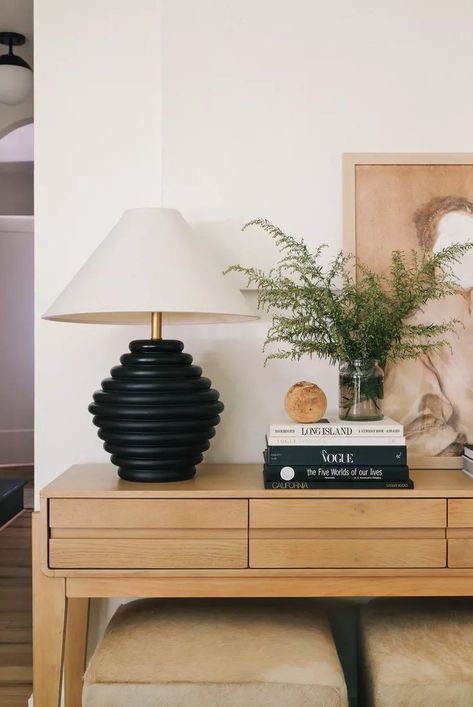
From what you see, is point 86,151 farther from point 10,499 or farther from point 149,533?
point 10,499

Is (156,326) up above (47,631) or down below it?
above

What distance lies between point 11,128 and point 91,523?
9.55ft

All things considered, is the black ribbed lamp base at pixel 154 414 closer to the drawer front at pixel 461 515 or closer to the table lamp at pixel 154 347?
the table lamp at pixel 154 347

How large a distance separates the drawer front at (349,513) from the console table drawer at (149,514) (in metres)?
0.06

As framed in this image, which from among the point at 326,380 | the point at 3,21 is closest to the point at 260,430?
the point at 326,380

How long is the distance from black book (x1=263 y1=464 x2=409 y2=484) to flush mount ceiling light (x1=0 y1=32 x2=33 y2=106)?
2440 millimetres

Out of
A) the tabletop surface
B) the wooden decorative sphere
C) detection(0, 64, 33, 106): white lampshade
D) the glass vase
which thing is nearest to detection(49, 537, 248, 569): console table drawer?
the tabletop surface

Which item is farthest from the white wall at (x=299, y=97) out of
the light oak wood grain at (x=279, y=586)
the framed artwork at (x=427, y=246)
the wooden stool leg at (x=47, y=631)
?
the wooden stool leg at (x=47, y=631)

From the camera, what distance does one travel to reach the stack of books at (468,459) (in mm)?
1841

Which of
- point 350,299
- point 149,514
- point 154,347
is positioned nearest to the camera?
point 149,514

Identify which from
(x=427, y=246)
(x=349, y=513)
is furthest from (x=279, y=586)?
(x=427, y=246)

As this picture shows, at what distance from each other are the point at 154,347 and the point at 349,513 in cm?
60

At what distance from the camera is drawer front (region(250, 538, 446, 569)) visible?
1628 mm

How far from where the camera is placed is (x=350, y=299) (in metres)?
1.86
